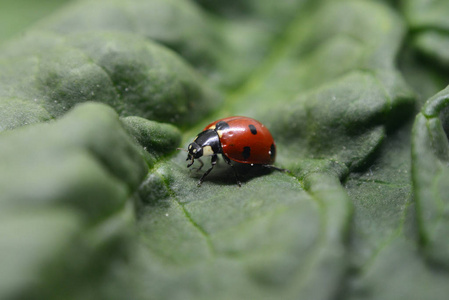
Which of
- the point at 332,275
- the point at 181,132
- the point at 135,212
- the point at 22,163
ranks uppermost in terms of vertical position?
the point at 22,163

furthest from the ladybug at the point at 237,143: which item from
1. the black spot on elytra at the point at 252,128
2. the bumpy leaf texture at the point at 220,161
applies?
the bumpy leaf texture at the point at 220,161

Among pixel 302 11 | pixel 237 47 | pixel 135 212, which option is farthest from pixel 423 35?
pixel 135 212

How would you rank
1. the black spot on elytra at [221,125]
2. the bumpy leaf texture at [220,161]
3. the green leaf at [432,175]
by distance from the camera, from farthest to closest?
the black spot on elytra at [221,125]
the green leaf at [432,175]
the bumpy leaf texture at [220,161]

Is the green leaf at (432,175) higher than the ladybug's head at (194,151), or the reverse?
the green leaf at (432,175)

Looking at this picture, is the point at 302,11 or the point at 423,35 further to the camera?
the point at 302,11

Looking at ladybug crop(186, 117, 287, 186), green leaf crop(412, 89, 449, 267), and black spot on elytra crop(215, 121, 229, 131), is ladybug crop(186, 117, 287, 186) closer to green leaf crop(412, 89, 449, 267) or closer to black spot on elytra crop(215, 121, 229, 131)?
black spot on elytra crop(215, 121, 229, 131)

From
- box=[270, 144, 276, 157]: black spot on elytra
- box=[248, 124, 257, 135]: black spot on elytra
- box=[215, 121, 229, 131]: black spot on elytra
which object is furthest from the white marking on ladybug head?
box=[270, 144, 276, 157]: black spot on elytra

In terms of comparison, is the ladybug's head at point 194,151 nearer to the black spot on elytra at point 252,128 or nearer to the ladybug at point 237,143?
the ladybug at point 237,143

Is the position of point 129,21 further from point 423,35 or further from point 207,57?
point 423,35
